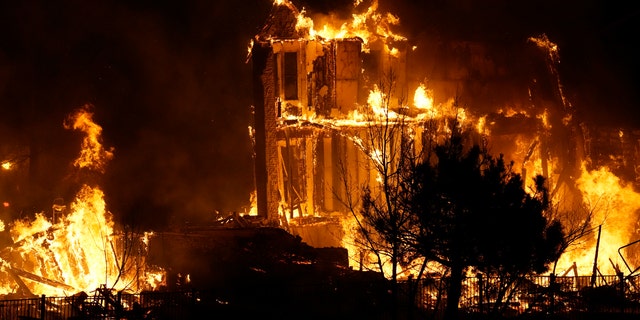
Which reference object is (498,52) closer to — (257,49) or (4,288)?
(257,49)

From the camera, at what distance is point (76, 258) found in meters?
22.2

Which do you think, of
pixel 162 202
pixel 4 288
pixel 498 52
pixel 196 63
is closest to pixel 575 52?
pixel 498 52

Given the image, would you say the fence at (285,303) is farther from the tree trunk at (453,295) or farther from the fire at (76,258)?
the fire at (76,258)

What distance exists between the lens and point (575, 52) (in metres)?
31.0

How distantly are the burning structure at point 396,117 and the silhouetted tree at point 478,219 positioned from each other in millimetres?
11728

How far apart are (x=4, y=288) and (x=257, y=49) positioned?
467 inches

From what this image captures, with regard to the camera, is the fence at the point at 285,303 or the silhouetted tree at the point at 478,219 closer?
the silhouetted tree at the point at 478,219

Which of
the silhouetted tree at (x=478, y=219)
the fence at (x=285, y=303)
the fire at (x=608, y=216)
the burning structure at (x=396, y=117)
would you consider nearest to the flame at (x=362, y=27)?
the burning structure at (x=396, y=117)

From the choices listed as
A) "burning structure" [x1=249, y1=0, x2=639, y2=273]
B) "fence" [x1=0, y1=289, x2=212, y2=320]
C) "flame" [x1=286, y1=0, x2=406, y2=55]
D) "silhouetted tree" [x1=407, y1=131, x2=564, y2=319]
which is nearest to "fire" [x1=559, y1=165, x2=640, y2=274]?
"burning structure" [x1=249, y1=0, x2=639, y2=273]

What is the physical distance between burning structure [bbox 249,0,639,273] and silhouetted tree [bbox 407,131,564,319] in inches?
462

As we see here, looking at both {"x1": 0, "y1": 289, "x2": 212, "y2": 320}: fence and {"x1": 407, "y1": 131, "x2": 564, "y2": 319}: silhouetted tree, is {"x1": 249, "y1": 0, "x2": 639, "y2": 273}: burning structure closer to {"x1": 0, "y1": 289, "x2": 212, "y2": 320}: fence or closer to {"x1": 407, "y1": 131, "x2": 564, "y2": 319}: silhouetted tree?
{"x1": 0, "y1": 289, "x2": 212, "y2": 320}: fence

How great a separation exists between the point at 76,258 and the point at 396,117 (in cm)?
1298

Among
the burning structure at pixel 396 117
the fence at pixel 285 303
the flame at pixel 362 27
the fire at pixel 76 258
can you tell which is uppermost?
the flame at pixel 362 27

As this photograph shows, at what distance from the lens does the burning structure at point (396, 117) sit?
80.5 feet
